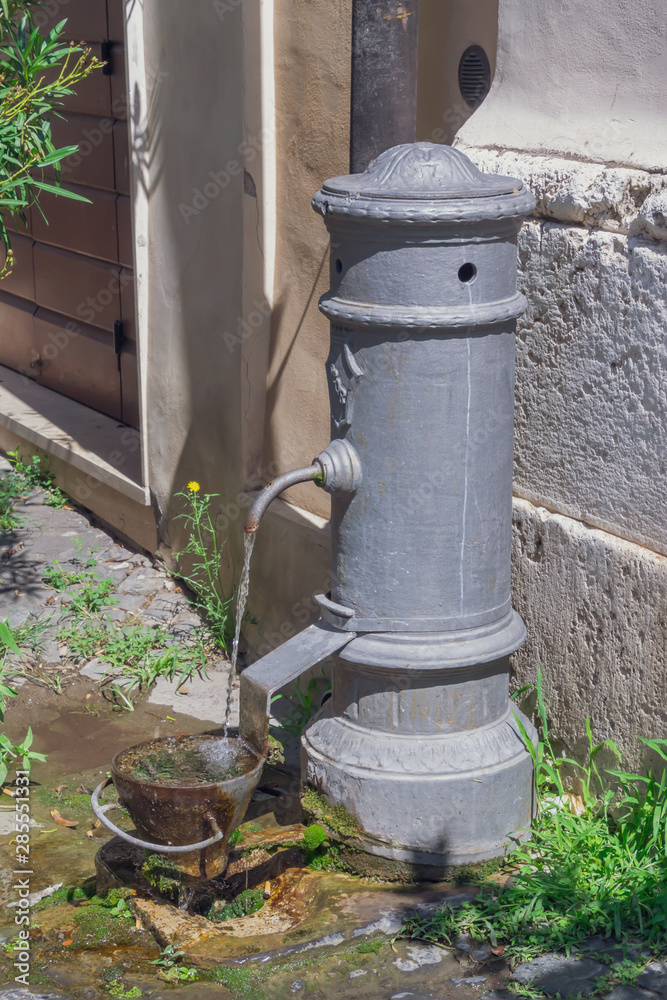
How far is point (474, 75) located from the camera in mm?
3584

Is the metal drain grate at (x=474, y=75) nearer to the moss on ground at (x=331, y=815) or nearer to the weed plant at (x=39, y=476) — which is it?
the moss on ground at (x=331, y=815)

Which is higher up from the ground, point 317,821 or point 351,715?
point 351,715

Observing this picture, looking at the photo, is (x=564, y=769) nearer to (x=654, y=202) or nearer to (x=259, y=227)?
(x=654, y=202)

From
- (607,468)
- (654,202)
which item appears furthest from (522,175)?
(607,468)

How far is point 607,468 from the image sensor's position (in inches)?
119

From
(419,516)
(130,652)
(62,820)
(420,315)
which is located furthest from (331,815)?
(130,652)

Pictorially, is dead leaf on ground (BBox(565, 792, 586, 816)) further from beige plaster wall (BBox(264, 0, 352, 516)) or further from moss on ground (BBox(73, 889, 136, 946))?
beige plaster wall (BBox(264, 0, 352, 516))

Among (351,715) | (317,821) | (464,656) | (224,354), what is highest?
(224,354)

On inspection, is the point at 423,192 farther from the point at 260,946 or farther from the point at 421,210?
the point at 260,946

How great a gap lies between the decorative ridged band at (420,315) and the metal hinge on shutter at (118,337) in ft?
10.8

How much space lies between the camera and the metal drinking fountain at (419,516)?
8.96 ft

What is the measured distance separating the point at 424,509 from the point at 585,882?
0.97 metres

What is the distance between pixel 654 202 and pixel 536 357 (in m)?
0.57

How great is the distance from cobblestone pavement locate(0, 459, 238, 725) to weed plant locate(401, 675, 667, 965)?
152 cm
